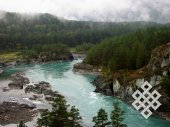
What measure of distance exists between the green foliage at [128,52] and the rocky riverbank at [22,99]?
30210 mm

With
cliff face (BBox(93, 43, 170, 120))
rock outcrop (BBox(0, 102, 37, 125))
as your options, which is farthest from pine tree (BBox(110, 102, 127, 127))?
rock outcrop (BBox(0, 102, 37, 125))

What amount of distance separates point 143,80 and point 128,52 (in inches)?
1723

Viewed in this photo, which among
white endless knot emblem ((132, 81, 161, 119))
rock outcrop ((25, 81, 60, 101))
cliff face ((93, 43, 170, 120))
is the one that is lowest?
rock outcrop ((25, 81, 60, 101))

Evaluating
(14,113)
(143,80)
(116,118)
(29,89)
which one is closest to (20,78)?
(29,89)

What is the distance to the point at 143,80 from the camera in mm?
105125

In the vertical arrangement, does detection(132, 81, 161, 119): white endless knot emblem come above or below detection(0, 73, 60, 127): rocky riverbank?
above

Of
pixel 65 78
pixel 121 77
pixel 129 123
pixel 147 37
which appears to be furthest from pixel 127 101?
pixel 147 37

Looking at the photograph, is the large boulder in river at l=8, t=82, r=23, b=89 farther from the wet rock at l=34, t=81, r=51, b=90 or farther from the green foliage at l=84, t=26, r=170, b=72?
the green foliage at l=84, t=26, r=170, b=72

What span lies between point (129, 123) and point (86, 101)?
25.5m

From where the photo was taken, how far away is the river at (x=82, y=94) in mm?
87812

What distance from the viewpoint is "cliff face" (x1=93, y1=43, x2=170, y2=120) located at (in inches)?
3937

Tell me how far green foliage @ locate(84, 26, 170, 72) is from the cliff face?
67.6 ft

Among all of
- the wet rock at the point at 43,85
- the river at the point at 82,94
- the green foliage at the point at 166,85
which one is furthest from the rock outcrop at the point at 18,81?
the green foliage at the point at 166,85

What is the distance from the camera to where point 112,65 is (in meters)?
142
